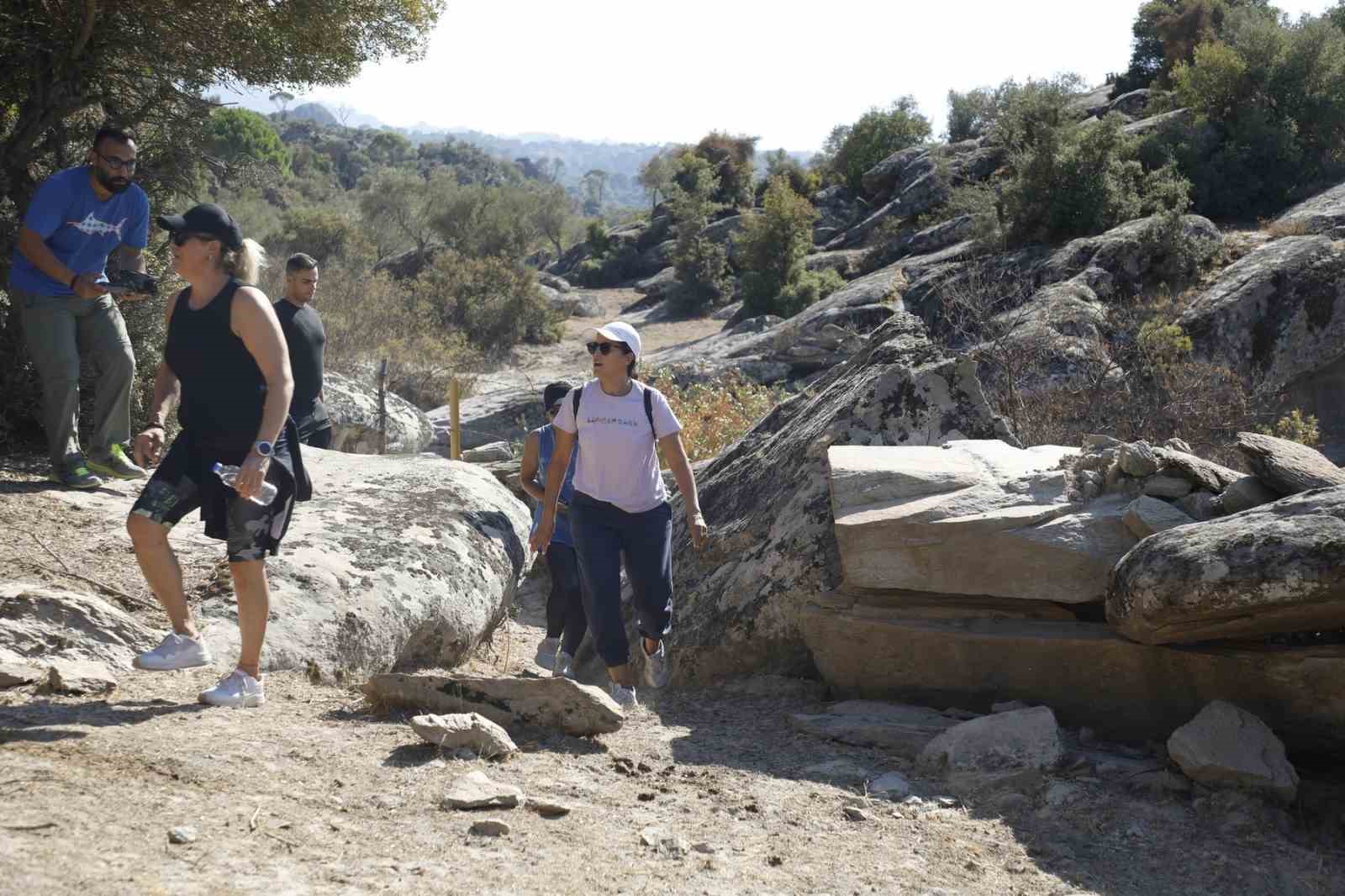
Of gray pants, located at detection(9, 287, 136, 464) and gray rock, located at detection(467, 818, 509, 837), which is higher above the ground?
gray pants, located at detection(9, 287, 136, 464)

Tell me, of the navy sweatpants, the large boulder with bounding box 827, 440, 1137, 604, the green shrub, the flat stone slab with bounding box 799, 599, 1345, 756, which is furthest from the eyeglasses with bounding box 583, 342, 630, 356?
the green shrub

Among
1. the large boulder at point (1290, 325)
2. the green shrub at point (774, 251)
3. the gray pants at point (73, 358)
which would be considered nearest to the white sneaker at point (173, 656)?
Result: the gray pants at point (73, 358)

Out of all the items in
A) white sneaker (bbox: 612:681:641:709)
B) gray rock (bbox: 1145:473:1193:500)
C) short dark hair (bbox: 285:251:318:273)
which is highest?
short dark hair (bbox: 285:251:318:273)

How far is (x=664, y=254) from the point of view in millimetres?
40906

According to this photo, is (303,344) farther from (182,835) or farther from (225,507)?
(182,835)

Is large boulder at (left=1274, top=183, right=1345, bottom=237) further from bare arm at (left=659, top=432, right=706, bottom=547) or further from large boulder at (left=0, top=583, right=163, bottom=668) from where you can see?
large boulder at (left=0, top=583, right=163, bottom=668)

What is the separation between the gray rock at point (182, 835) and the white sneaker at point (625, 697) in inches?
93.4

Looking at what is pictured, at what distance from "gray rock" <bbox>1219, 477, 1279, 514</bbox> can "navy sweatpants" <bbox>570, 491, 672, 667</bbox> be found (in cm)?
227

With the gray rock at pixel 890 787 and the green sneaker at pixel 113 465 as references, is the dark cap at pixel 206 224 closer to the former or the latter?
the green sneaker at pixel 113 465

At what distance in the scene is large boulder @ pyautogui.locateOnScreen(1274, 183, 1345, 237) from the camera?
16.3m

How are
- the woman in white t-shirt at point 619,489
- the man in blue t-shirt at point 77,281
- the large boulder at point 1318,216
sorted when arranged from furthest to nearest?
the large boulder at point 1318,216
the man in blue t-shirt at point 77,281
the woman in white t-shirt at point 619,489

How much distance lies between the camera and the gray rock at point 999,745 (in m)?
4.24

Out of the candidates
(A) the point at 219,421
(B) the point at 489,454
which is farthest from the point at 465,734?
(B) the point at 489,454

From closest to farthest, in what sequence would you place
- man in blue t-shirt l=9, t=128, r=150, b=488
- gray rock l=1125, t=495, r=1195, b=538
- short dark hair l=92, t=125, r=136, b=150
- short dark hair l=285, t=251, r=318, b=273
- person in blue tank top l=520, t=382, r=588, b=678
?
gray rock l=1125, t=495, r=1195, b=538 < short dark hair l=92, t=125, r=136, b=150 < man in blue t-shirt l=9, t=128, r=150, b=488 < person in blue tank top l=520, t=382, r=588, b=678 < short dark hair l=285, t=251, r=318, b=273
